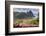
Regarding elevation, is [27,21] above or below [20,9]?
below

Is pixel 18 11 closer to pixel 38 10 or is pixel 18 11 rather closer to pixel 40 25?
pixel 38 10

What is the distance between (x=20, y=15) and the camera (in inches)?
65.5

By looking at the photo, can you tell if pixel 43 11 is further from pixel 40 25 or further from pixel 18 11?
pixel 18 11

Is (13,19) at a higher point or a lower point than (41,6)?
lower

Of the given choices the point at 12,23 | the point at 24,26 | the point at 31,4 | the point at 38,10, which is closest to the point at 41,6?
the point at 38,10

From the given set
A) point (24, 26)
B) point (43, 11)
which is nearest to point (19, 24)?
point (24, 26)

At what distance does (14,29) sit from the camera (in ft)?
5.31
